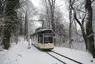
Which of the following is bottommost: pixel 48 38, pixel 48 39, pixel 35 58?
pixel 35 58

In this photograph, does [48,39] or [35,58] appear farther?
[48,39]

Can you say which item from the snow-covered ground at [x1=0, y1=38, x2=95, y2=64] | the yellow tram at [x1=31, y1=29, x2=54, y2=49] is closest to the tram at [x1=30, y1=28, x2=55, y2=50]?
the yellow tram at [x1=31, y1=29, x2=54, y2=49]

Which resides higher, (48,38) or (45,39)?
(48,38)

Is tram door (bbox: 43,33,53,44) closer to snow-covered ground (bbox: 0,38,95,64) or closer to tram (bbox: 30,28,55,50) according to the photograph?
tram (bbox: 30,28,55,50)

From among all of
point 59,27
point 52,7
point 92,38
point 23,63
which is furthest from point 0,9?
point 59,27

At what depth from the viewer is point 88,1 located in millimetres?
11016

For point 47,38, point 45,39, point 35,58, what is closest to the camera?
point 35,58

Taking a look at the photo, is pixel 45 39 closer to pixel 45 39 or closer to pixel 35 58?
pixel 45 39

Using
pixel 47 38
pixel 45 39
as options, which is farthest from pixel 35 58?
pixel 47 38

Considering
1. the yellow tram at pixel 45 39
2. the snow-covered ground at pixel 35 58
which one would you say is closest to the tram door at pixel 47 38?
the yellow tram at pixel 45 39

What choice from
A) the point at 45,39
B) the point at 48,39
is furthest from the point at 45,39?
the point at 48,39

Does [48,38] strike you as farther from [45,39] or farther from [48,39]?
[45,39]

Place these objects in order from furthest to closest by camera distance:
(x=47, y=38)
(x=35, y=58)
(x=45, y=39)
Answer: (x=47, y=38), (x=45, y=39), (x=35, y=58)

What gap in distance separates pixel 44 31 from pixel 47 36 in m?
0.80
